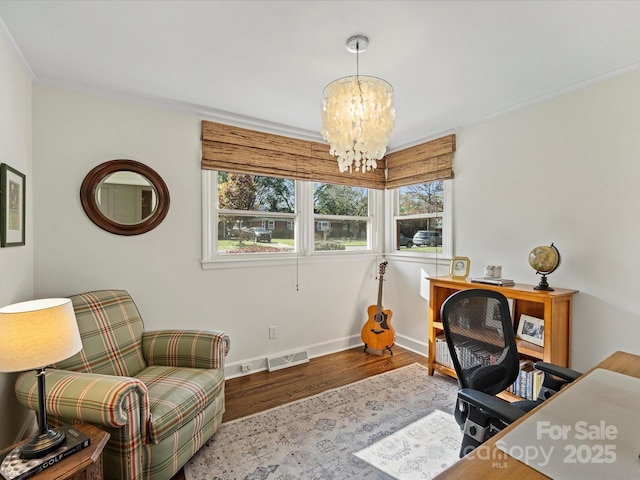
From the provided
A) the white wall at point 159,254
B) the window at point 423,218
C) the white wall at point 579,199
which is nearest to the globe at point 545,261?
the white wall at point 579,199

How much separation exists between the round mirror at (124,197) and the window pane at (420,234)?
2603 millimetres

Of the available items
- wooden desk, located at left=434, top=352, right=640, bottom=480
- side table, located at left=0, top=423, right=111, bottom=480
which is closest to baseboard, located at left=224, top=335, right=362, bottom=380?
side table, located at left=0, top=423, right=111, bottom=480

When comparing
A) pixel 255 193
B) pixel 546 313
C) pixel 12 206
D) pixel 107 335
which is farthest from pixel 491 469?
pixel 255 193

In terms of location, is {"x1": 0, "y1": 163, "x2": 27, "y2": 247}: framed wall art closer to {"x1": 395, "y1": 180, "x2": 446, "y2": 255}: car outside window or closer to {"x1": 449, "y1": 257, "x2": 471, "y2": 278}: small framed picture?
{"x1": 449, "y1": 257, "x2": 471, "y2": 278}: small framed picture

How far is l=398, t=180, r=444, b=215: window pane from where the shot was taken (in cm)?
340

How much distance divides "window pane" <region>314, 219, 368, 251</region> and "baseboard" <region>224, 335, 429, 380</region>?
1092 millimetres

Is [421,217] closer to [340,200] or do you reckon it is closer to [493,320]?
[340,200]

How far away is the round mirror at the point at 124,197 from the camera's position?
2.39 m

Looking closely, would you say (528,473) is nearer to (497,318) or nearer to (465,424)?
(465,424)

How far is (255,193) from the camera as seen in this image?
317 cm

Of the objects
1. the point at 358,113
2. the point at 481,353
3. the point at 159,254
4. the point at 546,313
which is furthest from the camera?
the point at 159,254

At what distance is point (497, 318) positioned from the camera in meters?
1.62

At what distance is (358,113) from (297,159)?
1.70 metres

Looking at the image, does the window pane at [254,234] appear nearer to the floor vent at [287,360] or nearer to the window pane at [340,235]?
the window pane at [340,235]
